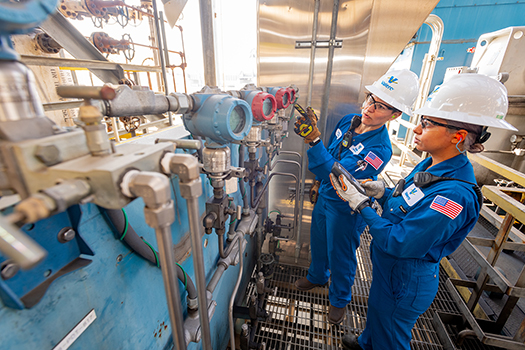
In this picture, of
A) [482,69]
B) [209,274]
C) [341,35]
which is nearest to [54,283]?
[209,274]

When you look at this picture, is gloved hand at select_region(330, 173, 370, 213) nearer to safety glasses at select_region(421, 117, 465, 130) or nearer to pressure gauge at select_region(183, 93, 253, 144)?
safety glasses at select_region(421, 117, 465, 130)

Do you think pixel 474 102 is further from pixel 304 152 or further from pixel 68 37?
pixel 68 37

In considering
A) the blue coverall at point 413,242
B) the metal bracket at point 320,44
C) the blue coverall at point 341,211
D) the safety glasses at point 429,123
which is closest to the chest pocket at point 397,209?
the blue coverall at point 413,242

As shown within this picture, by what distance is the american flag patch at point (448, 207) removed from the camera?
870 mm

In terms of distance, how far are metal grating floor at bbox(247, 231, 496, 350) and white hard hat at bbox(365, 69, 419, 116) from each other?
56.9 inches

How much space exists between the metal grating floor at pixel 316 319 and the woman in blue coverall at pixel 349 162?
4.8 inches

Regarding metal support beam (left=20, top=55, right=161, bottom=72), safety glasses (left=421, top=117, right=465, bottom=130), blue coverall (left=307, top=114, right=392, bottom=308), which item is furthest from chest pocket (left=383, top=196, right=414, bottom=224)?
metal support beam (left=20, top=55, right=161, bottom=72)

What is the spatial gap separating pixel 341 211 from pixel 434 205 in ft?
2.22

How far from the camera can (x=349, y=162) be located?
57.7 inches

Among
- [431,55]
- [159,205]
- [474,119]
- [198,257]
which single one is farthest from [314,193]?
[431,55]

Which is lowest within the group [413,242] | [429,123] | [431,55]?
[413,242]

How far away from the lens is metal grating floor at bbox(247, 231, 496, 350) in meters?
1.54

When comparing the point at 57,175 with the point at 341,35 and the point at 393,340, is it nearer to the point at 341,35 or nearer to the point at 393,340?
the point at 393,340

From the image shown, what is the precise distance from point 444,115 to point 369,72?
1.10 m
